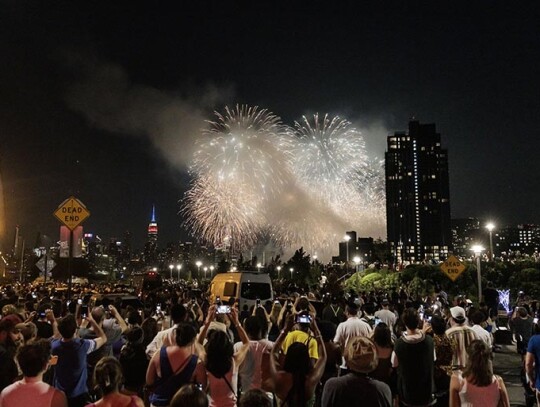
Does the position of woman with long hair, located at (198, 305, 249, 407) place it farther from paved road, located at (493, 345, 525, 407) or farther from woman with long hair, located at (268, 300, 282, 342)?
paved road, located at (493, 345, 525, 407)

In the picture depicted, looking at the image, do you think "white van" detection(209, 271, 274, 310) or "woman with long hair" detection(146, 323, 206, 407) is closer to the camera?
"woman with long hair" detection(146, 323, 206, 407)

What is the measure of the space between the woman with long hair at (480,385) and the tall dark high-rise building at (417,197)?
589 ft

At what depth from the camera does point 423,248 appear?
18262cm

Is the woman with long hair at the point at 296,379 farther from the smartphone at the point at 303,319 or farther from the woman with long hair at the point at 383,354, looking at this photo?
the woman with long hair at the point at 383,354

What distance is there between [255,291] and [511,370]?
11.6 metres

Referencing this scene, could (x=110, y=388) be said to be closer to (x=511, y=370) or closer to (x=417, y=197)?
(x=511, y=370)

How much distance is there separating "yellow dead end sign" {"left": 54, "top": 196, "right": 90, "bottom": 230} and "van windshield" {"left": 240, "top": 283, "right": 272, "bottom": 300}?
37.0ft

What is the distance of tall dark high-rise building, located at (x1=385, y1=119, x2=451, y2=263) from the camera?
597ft

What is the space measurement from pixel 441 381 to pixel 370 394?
3.63m

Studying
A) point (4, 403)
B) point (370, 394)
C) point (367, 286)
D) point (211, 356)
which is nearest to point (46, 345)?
point (4, 403)

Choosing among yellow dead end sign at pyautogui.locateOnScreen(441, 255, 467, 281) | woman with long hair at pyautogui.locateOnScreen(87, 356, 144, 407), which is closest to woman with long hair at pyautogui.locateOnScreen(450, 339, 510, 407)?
woman with long hair at pyautogui.locateOnScreen(87, 356, 144, 407)

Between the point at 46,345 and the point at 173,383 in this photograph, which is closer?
the point at 46,345

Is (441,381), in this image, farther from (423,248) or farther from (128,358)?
(423,248)

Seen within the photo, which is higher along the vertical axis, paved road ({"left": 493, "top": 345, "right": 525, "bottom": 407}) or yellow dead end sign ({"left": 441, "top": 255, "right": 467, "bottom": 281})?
yellow dead end sign ({"left": 441, "top": 255, "right": 467, "bottom": 281})
